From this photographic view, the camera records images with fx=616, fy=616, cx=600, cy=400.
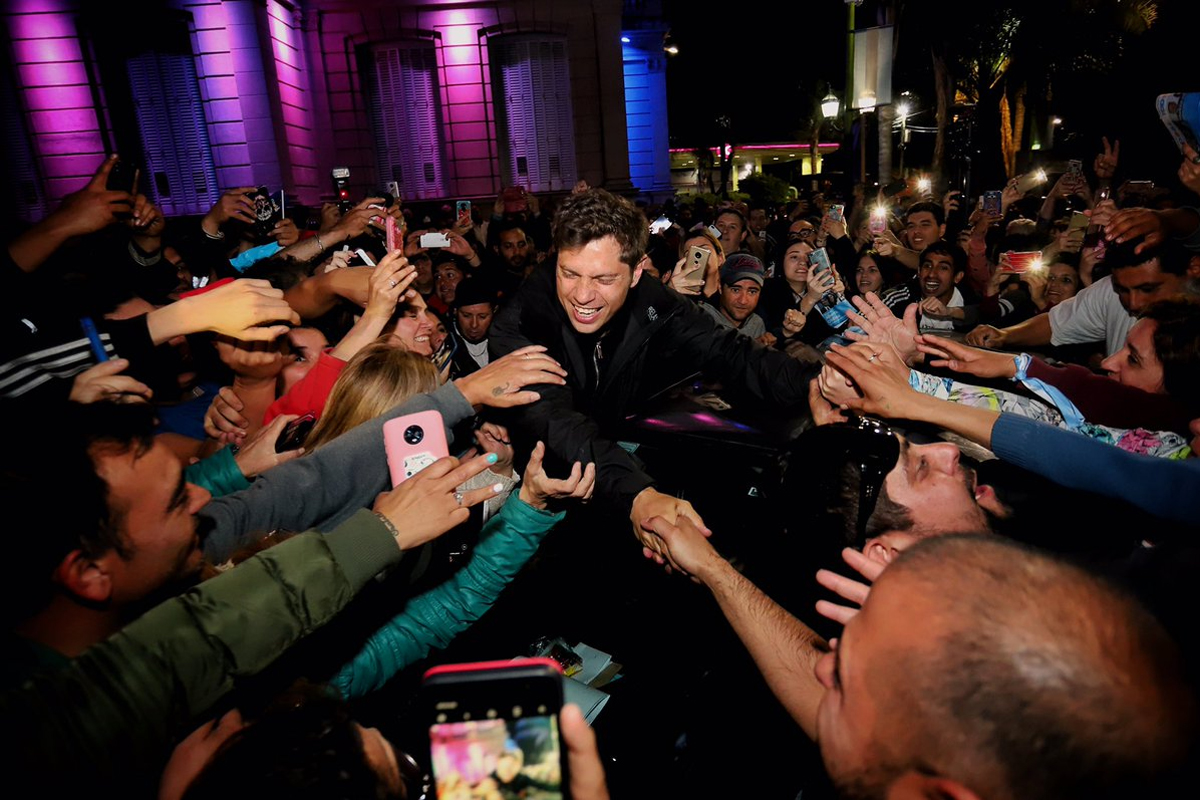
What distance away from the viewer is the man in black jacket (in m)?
3.17

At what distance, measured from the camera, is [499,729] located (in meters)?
1.18

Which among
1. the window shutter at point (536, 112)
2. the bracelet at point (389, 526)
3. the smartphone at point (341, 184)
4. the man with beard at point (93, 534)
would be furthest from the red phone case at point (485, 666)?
the window shutter at point (536, 112)

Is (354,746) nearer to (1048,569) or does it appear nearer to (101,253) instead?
(1048,569)

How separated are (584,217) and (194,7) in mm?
14688

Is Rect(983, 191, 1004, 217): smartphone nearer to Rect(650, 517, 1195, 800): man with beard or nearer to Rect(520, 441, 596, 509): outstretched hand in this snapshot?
Rect(520, 441, 596, 509): outstretched hand

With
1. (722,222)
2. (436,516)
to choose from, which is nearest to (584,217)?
(436,516)

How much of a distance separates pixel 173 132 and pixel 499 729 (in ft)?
57.2

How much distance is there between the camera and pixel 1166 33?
1777cm

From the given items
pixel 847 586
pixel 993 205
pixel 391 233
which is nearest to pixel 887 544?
pixel 847 586

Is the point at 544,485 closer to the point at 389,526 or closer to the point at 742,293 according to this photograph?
the point at 389,526

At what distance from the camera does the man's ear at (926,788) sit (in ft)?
3.12

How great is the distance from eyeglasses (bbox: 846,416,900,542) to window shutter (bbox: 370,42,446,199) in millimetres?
17535

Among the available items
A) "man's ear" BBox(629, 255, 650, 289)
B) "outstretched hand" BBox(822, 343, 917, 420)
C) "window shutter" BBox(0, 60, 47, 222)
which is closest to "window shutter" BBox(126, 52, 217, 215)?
"window shutter" BBox(0, 60, 47, 222)

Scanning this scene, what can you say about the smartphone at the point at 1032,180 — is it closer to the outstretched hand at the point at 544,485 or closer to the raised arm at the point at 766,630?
the raised arm at the point at 766,630
